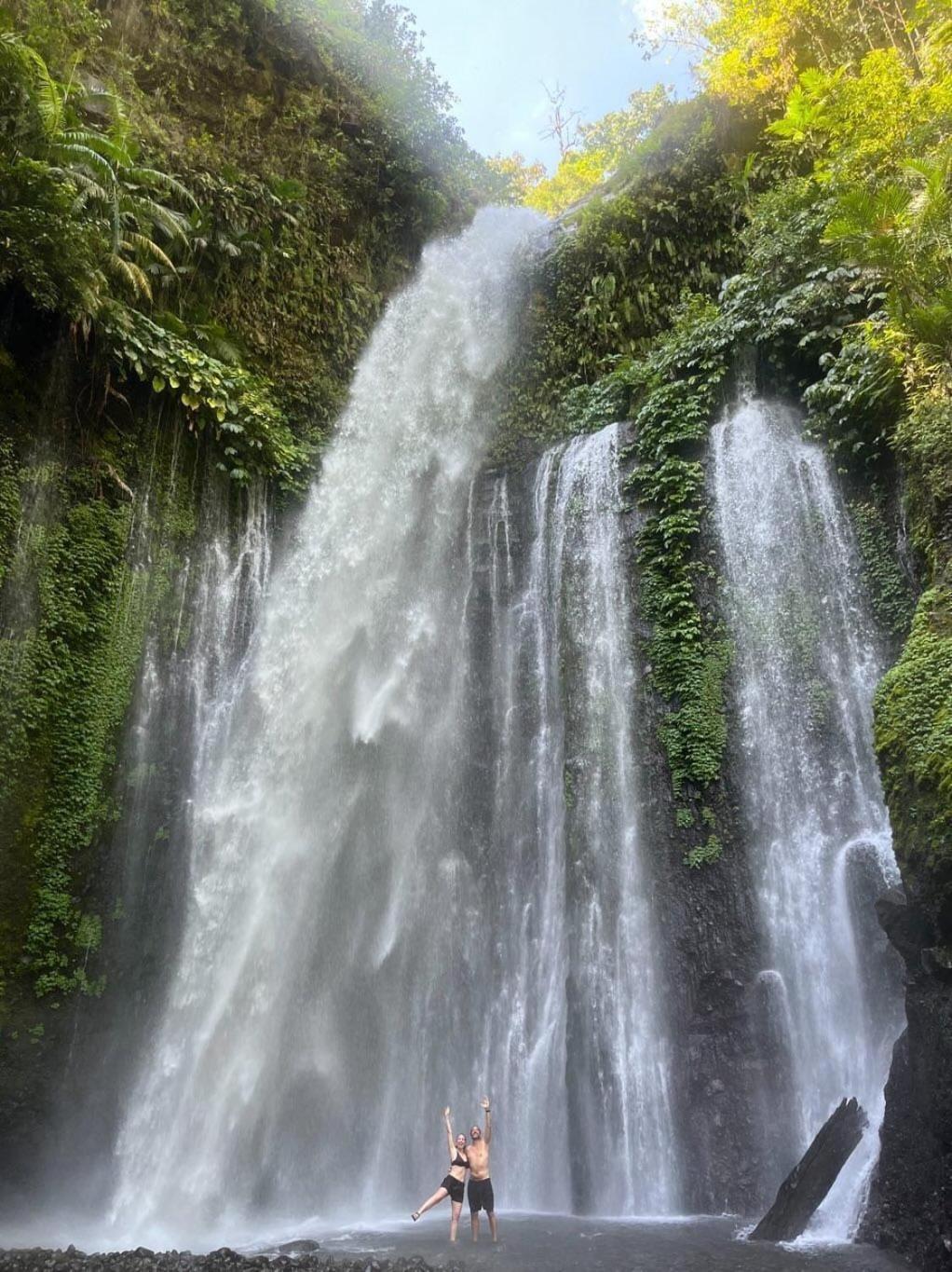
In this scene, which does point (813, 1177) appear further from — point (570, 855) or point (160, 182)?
point (160, 182)

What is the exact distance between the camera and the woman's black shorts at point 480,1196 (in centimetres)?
712

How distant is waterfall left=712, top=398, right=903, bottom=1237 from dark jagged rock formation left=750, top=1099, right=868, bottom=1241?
228 millimetres

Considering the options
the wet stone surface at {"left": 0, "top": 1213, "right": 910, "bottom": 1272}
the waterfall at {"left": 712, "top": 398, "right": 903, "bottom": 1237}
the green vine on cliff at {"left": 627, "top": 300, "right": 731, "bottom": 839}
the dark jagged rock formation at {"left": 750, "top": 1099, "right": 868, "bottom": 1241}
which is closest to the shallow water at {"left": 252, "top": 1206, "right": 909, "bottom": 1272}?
the wet stone surface at {"left": 0, "top": 1213, "right": 910, "bottom": 1272}

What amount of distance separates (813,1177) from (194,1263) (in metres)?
5.09

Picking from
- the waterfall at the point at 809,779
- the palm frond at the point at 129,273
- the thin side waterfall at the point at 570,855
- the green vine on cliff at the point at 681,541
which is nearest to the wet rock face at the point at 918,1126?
the waterfall at the point at 809,779

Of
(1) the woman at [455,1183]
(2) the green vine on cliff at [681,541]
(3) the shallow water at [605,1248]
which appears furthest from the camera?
(2) the green vine on cliff at [681,541]

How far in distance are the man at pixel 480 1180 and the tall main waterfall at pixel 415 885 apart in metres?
1.92

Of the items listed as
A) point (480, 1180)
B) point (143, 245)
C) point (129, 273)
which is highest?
point (143, 245)

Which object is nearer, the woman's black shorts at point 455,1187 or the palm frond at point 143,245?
the woman's black shorts at point 455,1187

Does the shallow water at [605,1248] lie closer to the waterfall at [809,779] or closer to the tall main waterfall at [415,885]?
the waterfall at [809,779]

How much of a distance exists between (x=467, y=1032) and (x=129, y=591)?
7451mm

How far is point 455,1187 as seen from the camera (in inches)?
285

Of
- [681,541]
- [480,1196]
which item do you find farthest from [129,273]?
[480,1196]

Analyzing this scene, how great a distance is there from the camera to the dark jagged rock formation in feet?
22.2
